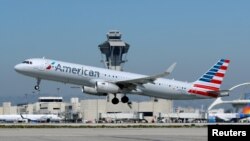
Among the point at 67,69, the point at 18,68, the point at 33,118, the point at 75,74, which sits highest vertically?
the point at 18,68

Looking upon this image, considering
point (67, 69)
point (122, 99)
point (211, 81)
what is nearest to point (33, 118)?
point (122, 99)

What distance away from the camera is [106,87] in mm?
71562

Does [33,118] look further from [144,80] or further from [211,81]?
[144,80]

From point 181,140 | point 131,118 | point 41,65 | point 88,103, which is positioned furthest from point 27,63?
point 88,103

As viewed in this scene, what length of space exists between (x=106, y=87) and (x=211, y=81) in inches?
673

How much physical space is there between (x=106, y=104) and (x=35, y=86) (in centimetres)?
11505

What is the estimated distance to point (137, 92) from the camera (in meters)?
75.6

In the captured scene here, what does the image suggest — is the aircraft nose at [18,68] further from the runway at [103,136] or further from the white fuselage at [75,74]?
the runway at [103,136]

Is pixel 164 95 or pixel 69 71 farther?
pixel 164 95

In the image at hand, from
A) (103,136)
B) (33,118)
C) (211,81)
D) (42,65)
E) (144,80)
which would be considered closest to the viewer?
(103,136)

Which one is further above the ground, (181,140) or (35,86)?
(35,86)

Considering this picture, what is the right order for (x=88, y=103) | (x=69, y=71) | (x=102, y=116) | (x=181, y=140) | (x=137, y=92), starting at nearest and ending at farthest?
(x=181, y=140) → (x=69, y=71) → (x=137, y=92) → (x=102, y=116) → (x=88, y=103)

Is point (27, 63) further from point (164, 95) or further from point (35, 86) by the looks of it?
point (164, 95)

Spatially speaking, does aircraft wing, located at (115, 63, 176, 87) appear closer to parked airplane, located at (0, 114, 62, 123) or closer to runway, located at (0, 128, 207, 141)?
runway, located at (0, 128, 207, 141)
